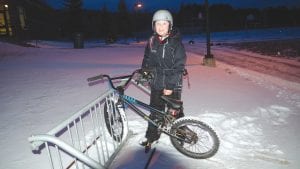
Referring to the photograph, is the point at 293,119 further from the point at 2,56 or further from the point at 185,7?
the point at 185,7

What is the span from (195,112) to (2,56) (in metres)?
14.9

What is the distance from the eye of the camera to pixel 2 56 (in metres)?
17.0

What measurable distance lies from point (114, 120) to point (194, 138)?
1.48 metres

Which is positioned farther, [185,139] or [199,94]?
[199,94]

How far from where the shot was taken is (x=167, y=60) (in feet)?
14.1

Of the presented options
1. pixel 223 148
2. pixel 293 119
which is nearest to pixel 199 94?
pixel 293 119

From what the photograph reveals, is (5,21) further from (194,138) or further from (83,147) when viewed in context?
(194,138)

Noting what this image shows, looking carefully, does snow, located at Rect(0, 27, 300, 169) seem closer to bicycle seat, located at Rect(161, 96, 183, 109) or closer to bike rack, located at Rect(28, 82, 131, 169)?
bike rack, located at Rect(28, 82, 131, 169)

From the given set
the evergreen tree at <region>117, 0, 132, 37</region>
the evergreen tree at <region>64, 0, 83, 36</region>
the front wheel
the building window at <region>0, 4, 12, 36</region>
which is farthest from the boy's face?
the evergreen tree at <region>117, 0, 132, 37</region>

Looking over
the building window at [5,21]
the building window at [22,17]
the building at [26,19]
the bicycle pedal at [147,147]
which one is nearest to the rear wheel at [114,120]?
the bicycle pedal at [147,147]

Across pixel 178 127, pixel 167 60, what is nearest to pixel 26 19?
pixel 167 60

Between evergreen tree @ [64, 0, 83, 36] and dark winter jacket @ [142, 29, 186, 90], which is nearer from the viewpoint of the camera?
dark winter jacket @ [142, 29, 186, 90]

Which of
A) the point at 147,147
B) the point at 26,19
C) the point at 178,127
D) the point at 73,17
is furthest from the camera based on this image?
the point at 73,17

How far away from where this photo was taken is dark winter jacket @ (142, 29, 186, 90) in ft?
13.9
